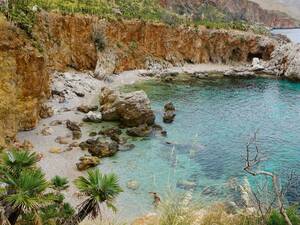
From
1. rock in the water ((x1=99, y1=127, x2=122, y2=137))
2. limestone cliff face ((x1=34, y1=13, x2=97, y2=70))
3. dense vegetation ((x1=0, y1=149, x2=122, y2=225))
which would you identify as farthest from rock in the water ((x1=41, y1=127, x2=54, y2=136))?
limestone cliff face ((x1=34, y1=13, x2=97, y2=70))

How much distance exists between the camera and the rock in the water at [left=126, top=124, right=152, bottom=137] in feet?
132

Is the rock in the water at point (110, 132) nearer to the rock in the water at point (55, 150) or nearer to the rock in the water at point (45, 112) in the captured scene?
the rock in the water at point (55, 150)

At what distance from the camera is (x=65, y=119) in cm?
4362

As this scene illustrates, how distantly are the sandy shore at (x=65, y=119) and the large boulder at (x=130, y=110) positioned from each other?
3.41m

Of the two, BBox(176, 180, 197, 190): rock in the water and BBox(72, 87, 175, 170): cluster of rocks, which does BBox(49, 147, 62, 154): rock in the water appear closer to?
BBox(72, 87, 175, 170): cluster of rocks

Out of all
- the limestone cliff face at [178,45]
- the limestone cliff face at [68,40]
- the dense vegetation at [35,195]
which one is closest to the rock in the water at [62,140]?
the dense vegetation at [35,195]

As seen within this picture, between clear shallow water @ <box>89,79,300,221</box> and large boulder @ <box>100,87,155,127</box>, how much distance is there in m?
2.66

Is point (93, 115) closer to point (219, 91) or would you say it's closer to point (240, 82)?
point (219, 91)

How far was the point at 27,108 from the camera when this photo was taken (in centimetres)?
3847

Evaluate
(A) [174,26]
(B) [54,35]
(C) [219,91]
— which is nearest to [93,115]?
(B) [54,35]

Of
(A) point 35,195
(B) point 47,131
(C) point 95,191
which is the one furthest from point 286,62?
(A) point 35,195

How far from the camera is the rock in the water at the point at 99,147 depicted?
34.6 metres

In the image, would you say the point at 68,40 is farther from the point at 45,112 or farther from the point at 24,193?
Answer: the point at 24,193

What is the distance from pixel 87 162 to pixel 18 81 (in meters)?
11.8
